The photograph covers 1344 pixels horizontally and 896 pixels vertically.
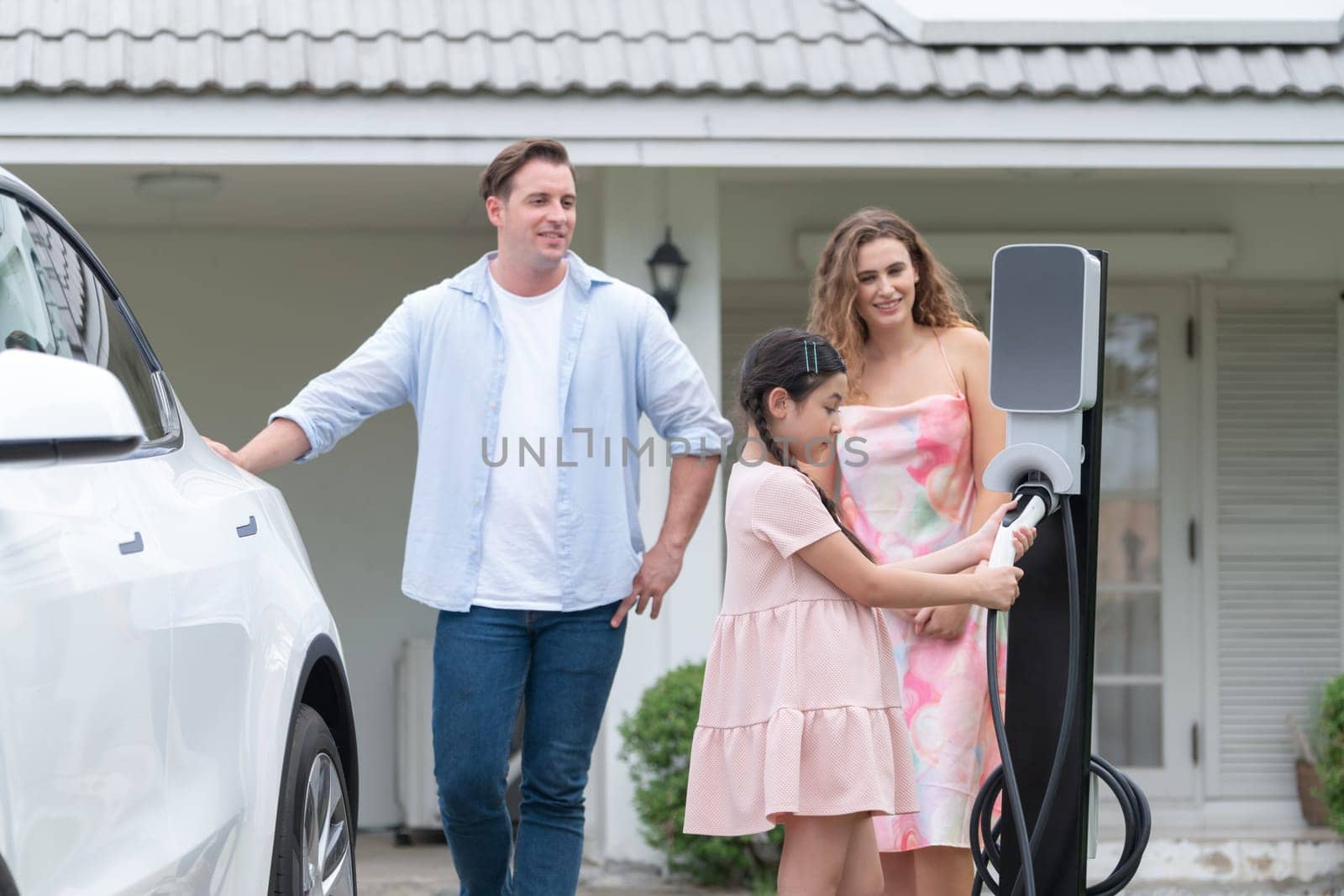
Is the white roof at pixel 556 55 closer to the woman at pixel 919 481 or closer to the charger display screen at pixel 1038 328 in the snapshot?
the woman at pixel 919 481

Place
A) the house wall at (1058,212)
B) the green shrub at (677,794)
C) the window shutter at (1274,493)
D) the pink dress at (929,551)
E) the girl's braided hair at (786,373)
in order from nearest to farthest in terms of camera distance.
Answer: the girl's braided hair at (786,373) < the pink dress at (929,551) < the green shrub at (677,794) < the house wall at (1058,212) < the window shutter at (1274,493)

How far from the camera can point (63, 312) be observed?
8.41 ft

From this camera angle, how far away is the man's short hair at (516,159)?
3600mm

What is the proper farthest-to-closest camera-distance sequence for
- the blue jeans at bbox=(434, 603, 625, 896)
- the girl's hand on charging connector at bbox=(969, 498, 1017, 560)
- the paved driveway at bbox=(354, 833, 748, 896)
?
1. the paved driveway at bbox=(354, 833, 748, 896)
2. the blue jeans at bbox=(434, 603, 625, 896)
3. the girl's hand on charging connector at bbox=(969, 498, 1017, 560)

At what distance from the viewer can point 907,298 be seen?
3.50 m

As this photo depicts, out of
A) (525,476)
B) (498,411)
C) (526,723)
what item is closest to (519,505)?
(525,476)

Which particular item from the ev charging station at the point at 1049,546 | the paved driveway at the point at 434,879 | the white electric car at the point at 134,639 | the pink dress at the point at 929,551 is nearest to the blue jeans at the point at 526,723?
the white electric car at the point at 134,639

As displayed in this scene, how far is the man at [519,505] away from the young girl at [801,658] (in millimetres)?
503

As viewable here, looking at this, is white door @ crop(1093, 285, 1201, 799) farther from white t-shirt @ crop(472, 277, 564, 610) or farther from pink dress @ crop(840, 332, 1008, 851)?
white t-shirt @ crop(472, 277, 564, 610)

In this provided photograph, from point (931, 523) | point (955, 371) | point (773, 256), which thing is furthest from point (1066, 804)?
point (773, 256)

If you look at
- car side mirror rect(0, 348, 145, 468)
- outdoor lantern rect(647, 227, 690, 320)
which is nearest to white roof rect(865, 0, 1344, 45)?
outdoor lantern rect(647, 227, 690, 320)

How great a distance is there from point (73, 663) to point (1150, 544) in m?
5.50

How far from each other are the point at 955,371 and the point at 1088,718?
1.10 metres

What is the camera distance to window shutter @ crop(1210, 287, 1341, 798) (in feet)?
22.1
